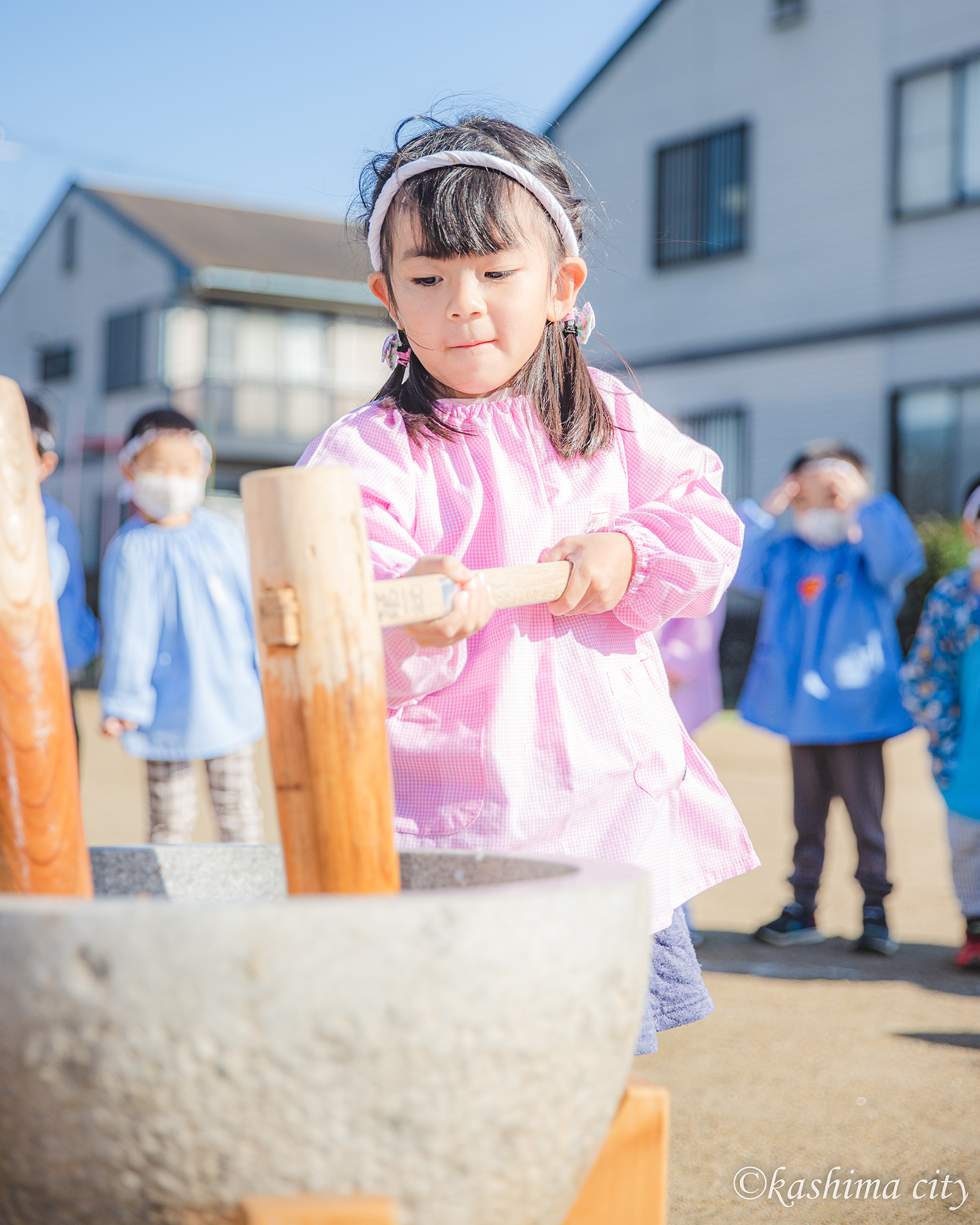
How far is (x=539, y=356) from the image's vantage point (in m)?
1.94

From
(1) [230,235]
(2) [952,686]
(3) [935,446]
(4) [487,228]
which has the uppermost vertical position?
(1) [230,235]

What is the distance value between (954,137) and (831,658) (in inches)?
373

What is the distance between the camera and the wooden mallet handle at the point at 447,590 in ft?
4.25

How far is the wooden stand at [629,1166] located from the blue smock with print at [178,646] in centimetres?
362

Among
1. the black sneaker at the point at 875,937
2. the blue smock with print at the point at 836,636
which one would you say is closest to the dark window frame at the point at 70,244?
the blue smock with print at the point at 836,636

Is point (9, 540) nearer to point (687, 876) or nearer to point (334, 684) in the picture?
point (334, 684)

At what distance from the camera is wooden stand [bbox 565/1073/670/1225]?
123 cm

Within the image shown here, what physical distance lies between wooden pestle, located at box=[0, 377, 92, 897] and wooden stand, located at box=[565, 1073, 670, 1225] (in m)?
0.56

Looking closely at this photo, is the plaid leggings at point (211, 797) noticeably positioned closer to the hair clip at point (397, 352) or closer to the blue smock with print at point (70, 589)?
the blue smock with print at point (70, 589)

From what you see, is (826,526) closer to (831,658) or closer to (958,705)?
(831,658)

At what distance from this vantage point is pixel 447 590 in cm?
139

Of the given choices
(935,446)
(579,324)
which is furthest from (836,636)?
(935,446)

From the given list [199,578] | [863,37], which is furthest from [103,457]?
[199,578]

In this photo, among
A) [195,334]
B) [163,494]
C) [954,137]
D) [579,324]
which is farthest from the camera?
Result: [195,334]
